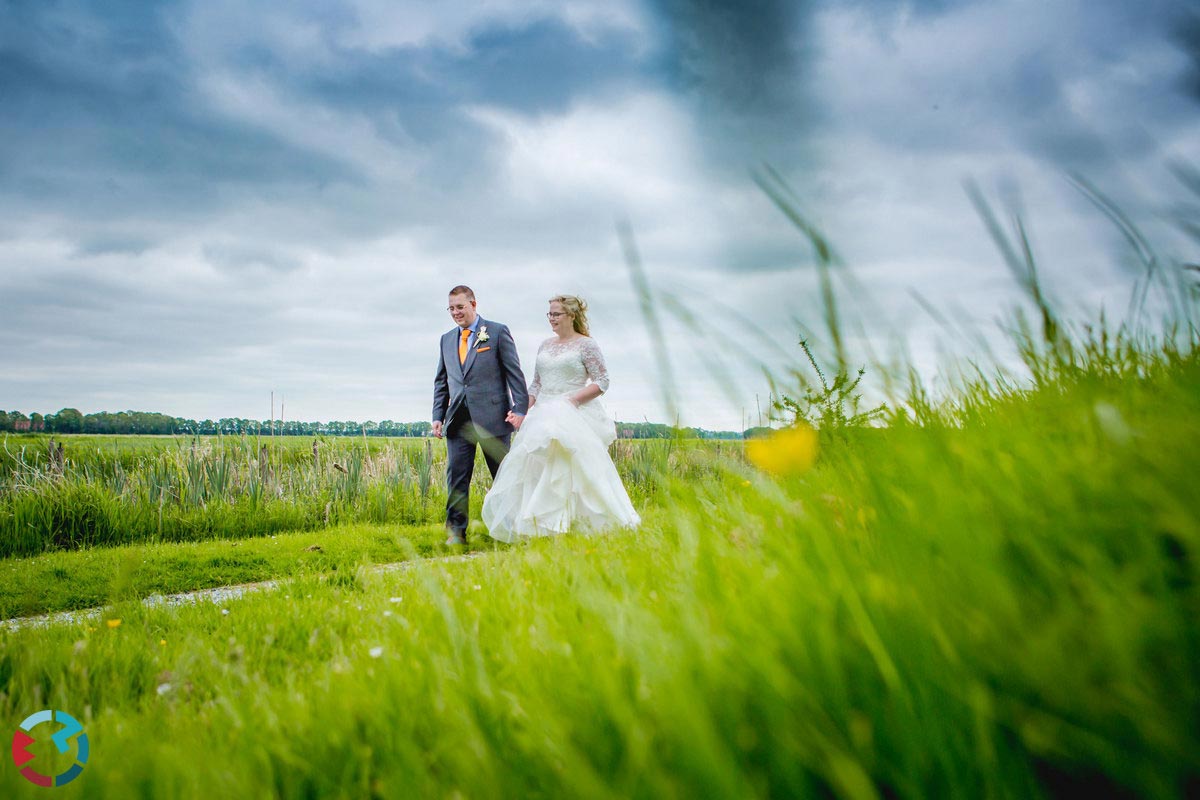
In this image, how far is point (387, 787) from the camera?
48.8 inches

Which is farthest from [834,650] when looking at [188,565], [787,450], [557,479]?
[188,565]

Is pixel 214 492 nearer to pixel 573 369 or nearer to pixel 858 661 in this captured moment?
pixel 573 369

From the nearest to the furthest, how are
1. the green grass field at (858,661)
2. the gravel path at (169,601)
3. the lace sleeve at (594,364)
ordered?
the green grass field at (858,661), the gravel path at (169,601), the lace sleeve at (594,364)

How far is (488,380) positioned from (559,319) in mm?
1254

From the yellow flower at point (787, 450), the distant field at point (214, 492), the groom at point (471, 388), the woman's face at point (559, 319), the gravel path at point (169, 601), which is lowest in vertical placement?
the gravel path at point (169, 601)

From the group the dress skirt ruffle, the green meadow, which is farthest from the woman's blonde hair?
the green meadow

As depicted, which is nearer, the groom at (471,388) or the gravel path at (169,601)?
the gravel path at (169,601)

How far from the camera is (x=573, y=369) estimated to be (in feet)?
26.6

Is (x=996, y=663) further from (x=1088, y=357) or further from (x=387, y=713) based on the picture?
(x=1088, y=357)

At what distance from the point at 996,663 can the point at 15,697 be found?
340 cm

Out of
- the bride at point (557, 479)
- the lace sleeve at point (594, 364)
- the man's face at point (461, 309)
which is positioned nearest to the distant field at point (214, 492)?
the bride at point (557, 479)

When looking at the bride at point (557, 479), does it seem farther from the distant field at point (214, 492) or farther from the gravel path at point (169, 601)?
the gravel path at point (169, 601)

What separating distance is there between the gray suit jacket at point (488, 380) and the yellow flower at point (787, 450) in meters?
6.06

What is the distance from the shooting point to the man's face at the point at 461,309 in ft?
26.3
